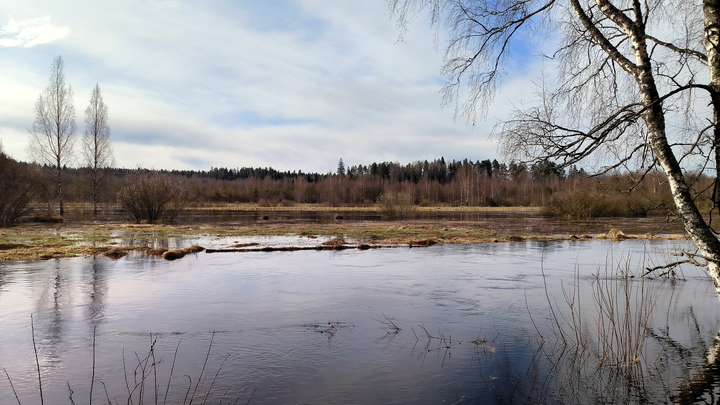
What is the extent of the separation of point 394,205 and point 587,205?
2082 cm

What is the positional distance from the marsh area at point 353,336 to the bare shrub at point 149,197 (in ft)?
81.0

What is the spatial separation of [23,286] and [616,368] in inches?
566

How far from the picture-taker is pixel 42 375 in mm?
6512

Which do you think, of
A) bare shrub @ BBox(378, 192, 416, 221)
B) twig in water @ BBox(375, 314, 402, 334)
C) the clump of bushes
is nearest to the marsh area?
twig in water @ BBox(375, 314, 402, 334)

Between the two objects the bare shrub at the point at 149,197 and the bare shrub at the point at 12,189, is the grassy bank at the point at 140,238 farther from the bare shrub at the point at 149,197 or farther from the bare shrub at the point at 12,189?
the bare shrub at the point at 149,197

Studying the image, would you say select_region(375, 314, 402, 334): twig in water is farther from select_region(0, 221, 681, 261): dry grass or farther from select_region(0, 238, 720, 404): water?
select_region(0, 221, 681, 261): dry grass

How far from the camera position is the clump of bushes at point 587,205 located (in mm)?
49081

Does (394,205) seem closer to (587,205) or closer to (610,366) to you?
(587,205)

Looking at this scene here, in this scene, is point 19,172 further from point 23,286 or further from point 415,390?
point 415,390

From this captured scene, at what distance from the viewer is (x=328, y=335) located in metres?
8.47

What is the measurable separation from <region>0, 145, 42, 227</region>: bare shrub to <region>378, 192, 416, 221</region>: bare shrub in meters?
31.9

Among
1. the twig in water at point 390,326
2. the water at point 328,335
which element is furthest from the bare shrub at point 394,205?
the twig in water at point 390,326

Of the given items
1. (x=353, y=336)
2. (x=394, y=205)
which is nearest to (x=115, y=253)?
(x=353, y=336)

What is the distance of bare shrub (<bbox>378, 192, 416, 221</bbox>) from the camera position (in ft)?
165
